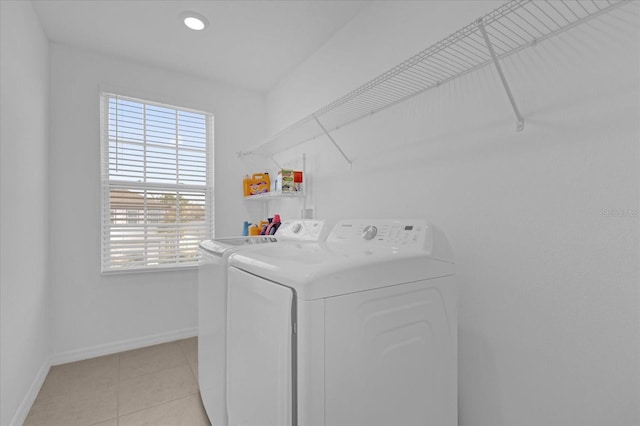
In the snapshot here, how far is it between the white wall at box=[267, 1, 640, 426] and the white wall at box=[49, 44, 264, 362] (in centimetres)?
240

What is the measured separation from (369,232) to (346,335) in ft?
2.11

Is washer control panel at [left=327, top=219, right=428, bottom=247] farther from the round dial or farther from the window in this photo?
the window

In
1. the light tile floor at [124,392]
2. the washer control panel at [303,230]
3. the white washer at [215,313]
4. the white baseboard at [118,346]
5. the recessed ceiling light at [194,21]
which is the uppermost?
the recessed ceiling light at [194,21]

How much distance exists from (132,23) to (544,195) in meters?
2.89

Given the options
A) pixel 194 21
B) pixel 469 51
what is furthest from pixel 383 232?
pixel 194 21

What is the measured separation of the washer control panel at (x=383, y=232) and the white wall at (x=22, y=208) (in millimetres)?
1781

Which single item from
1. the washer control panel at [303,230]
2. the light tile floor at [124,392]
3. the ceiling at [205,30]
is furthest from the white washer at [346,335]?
the ceiling at [205,30]

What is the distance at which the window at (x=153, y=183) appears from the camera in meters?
2.78

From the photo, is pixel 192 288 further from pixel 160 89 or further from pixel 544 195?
pixel 544 195

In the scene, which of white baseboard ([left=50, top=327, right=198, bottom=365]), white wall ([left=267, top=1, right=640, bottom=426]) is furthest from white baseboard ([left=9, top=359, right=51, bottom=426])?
white wall ([left=267, top=1, right=640, bottom=426])

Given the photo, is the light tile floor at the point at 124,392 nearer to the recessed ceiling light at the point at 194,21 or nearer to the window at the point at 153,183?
the window at the point at 153,183

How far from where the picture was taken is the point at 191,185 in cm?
314

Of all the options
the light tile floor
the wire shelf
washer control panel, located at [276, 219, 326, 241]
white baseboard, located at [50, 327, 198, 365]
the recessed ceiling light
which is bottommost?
the light tile floor

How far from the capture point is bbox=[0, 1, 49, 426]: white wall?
1.62 m
